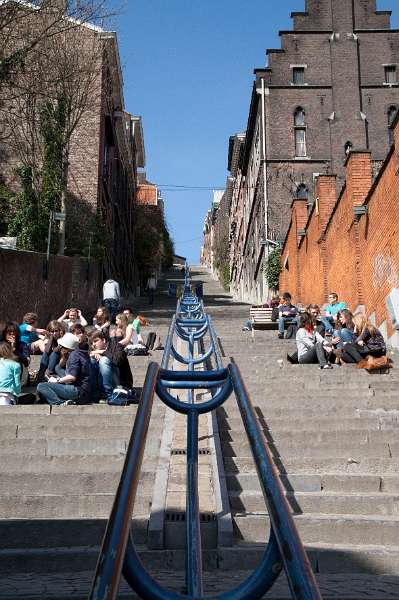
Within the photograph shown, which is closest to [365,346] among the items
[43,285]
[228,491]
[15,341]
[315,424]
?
[315,424]

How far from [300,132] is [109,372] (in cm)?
3100

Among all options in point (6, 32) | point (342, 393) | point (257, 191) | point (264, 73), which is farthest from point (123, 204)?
point (342, 393)

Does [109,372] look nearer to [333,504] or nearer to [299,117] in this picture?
[333,504]

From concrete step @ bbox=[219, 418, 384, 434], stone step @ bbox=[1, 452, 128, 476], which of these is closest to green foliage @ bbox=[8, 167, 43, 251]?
concrete step @ bbox=[219, 418, 384, 434]

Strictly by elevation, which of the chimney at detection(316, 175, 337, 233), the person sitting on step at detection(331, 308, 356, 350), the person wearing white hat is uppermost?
the chimney at detection(316, 175, 337, 233)

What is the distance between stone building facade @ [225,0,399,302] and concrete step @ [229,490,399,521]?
3044cm

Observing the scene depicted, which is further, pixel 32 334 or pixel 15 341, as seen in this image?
pixel 32 334

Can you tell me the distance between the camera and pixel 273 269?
31.5 m

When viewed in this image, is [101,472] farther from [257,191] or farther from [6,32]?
[257,191]

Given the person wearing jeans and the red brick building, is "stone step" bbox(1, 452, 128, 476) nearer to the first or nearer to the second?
the person wearing jeans

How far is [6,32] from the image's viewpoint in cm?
1352

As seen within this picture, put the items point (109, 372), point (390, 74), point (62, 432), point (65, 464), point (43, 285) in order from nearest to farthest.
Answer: point (65, 464) < point (62, 432) < point (109, 372) < point (43, 285) < point (390, 74)

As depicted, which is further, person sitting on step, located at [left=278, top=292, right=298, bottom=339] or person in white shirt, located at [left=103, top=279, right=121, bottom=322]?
person in white shirt, located at [left=103, top=279, right=121, bottom=322]

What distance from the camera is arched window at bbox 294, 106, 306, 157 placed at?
3647 centimetres
